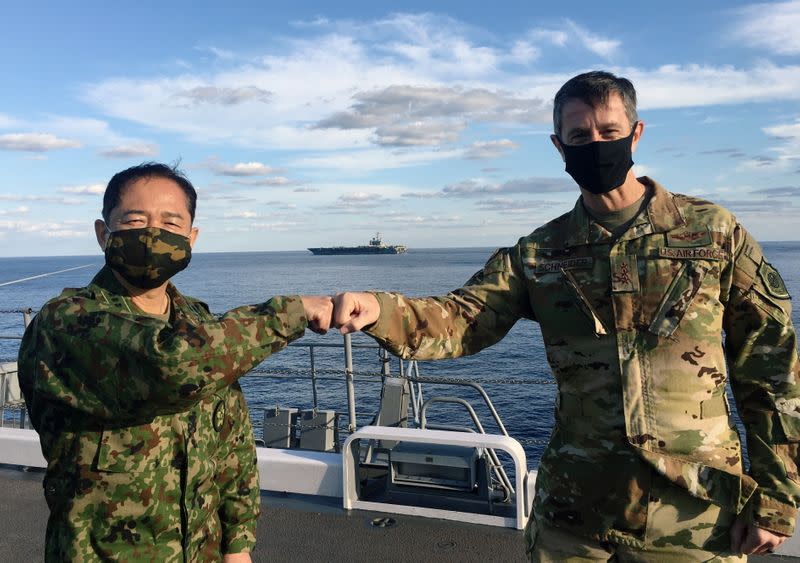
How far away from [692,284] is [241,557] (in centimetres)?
182

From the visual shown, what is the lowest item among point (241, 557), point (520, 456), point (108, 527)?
point (520, 456)

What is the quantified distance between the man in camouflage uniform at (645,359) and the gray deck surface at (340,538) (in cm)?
194

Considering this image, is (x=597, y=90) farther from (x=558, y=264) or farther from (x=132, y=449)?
(x=132, y=449)

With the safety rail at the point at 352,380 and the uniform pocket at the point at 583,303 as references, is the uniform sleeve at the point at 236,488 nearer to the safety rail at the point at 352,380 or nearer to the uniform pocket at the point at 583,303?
the uniform pocket at the point at 583,303

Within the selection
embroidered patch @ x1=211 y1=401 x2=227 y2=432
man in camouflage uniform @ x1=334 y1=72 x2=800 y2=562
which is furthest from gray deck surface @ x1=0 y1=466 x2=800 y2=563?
embroidered patch @ x1=211 y1=401 x2=227 y2=432

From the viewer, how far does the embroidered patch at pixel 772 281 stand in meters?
2.19

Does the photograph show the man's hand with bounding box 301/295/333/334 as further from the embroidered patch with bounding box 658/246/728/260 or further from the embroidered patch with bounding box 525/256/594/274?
the embroidered patch with bounding box 658/246/728/260

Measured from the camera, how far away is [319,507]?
4816 millimetres

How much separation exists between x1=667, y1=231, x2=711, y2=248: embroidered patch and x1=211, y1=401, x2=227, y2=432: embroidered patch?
64.4 inches

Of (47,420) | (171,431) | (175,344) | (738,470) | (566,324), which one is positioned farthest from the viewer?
(566,324)

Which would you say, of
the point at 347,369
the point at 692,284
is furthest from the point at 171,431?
the point at 347,369

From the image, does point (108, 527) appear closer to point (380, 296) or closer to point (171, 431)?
point (171, 431)

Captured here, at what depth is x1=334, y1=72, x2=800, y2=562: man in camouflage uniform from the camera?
212 cm

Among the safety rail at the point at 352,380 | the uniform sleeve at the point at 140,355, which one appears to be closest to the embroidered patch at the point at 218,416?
the uniform sleeve at the point at 140,355
